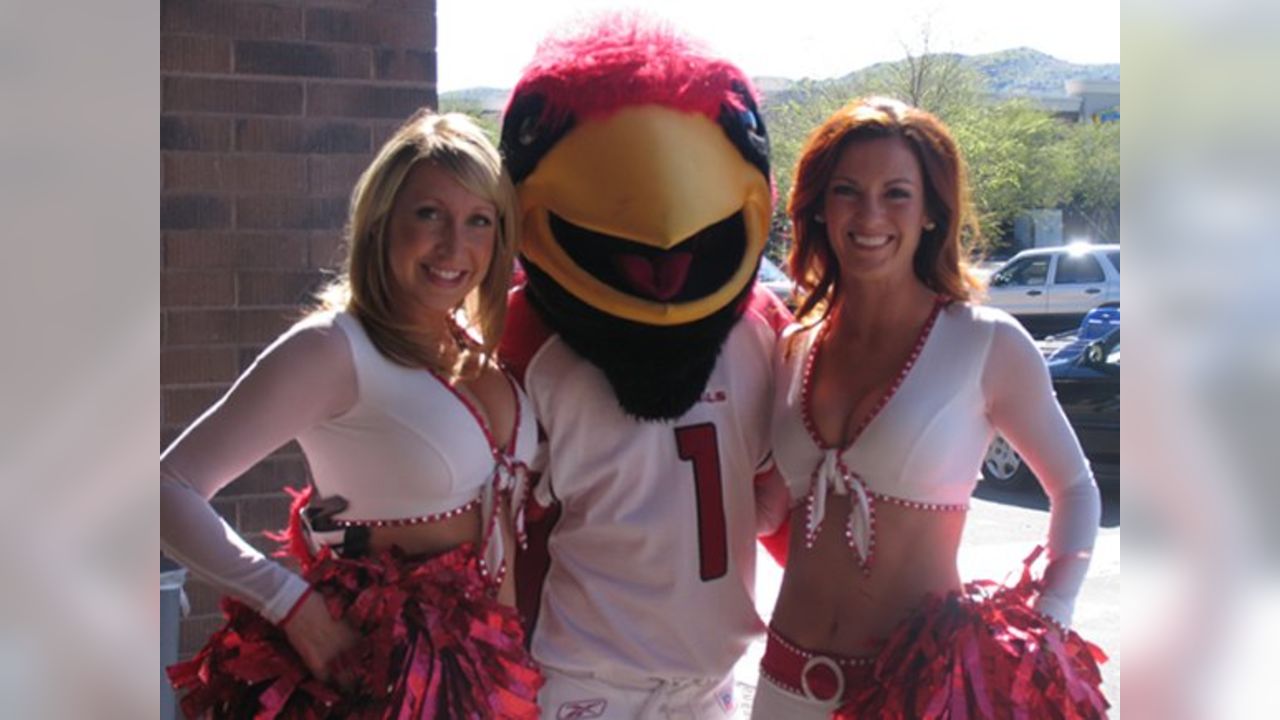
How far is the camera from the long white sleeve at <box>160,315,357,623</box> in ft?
6.44

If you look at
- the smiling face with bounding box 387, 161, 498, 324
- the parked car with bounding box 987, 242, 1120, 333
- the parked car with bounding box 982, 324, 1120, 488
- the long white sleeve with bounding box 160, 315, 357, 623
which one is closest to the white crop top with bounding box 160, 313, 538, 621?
the long white sleeve with bounding box 160, 315, 357, 623

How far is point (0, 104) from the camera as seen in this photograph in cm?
85

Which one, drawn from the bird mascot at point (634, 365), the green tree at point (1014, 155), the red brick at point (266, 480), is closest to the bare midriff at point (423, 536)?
the bird mascot at point (634, 365)

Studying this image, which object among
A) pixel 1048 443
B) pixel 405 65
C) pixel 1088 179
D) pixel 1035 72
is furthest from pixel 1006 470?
pixel 1035 72

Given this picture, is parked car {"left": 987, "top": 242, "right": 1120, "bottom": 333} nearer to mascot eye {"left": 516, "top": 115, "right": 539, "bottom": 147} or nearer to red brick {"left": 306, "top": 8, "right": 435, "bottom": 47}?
red brick {"left": 306, "top": 8, "right": 435, "bottom": 47}

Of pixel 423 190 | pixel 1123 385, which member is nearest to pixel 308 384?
pixel 423 190

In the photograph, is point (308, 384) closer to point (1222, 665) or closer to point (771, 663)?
point (771, 663)

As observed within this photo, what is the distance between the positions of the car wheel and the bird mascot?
7756 mm

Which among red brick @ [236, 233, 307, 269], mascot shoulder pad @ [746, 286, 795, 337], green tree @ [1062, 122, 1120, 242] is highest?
green tree @ [1062, 122, 1120, 242]

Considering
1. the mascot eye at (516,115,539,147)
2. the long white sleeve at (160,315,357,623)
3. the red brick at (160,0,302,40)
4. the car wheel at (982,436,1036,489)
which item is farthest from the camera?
the car wheel at (982,436,1036,489)

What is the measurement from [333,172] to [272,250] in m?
0.28

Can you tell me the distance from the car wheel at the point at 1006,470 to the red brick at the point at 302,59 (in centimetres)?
727

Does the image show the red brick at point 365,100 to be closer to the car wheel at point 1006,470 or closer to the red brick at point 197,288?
the red brick at point 197,288

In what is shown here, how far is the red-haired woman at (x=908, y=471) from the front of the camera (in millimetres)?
2203
